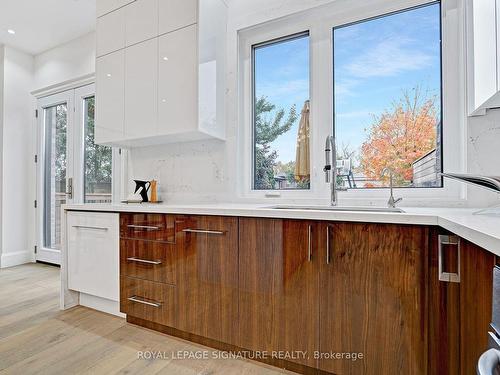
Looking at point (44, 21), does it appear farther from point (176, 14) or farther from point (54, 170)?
point (176, 14)

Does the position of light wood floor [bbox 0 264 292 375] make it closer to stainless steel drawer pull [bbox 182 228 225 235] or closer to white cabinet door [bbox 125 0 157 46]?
stainless steel drawer pull [bbox 182 228 225 235]

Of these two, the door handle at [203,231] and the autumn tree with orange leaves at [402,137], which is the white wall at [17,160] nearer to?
the door handle at [203,231]

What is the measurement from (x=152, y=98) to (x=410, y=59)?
1.83 metres

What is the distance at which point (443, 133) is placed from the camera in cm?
171

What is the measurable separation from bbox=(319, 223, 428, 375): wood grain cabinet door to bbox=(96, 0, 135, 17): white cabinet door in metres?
2.42

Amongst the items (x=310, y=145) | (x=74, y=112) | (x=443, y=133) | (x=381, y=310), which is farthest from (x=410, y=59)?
(x=74, y=112)

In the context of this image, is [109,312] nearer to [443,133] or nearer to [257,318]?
[257,318]

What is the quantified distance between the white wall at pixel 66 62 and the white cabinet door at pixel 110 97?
3.37 feet

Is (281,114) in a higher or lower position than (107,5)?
lower

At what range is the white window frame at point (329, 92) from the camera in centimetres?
167

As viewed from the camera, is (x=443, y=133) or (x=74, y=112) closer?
(x=443, y=133)

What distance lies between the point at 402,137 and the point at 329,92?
1.92 ft

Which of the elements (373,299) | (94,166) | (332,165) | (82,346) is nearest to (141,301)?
Result: (82,346)

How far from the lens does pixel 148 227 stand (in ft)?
6.03
